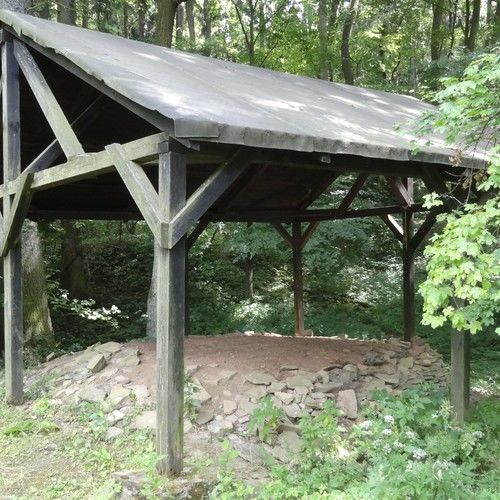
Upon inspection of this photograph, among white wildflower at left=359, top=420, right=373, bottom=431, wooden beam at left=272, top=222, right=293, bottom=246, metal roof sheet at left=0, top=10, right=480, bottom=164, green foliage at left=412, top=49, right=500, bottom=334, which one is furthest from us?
wooden beam at left=272, top=222, right=293, bottom=246

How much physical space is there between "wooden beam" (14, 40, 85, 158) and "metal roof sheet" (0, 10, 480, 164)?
27cm

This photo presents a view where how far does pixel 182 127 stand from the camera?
3533 millimetres

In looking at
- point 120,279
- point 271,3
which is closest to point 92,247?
point 120,279

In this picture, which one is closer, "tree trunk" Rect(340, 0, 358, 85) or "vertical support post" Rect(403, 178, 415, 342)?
"vertical support post" Rect(403, 178, 415, 342)

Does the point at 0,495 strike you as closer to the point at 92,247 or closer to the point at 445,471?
the point at 445,471

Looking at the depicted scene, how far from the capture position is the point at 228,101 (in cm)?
459

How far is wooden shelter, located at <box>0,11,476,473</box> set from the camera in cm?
408

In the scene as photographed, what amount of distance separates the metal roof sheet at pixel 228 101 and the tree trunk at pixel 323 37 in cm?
1032

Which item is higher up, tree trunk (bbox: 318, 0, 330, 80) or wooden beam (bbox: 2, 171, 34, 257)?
tree trunk (bbox: 318, 0, 330, 80)

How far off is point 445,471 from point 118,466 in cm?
257

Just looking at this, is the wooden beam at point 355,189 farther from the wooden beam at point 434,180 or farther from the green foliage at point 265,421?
the green foliage at point 265,421

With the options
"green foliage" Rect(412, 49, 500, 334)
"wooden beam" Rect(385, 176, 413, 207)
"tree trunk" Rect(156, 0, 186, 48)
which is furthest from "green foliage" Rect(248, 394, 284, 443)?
"tree trunk" Rect(156, 0, 186, 48)

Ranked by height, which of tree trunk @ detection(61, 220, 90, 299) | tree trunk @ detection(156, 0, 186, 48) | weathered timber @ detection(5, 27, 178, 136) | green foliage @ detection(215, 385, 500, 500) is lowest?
green foliage @ detection(215, 385, 500, 500)

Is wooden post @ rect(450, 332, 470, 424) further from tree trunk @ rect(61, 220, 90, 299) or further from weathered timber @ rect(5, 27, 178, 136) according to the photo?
tree trunk @ rect(61, 220, 90, 299)
